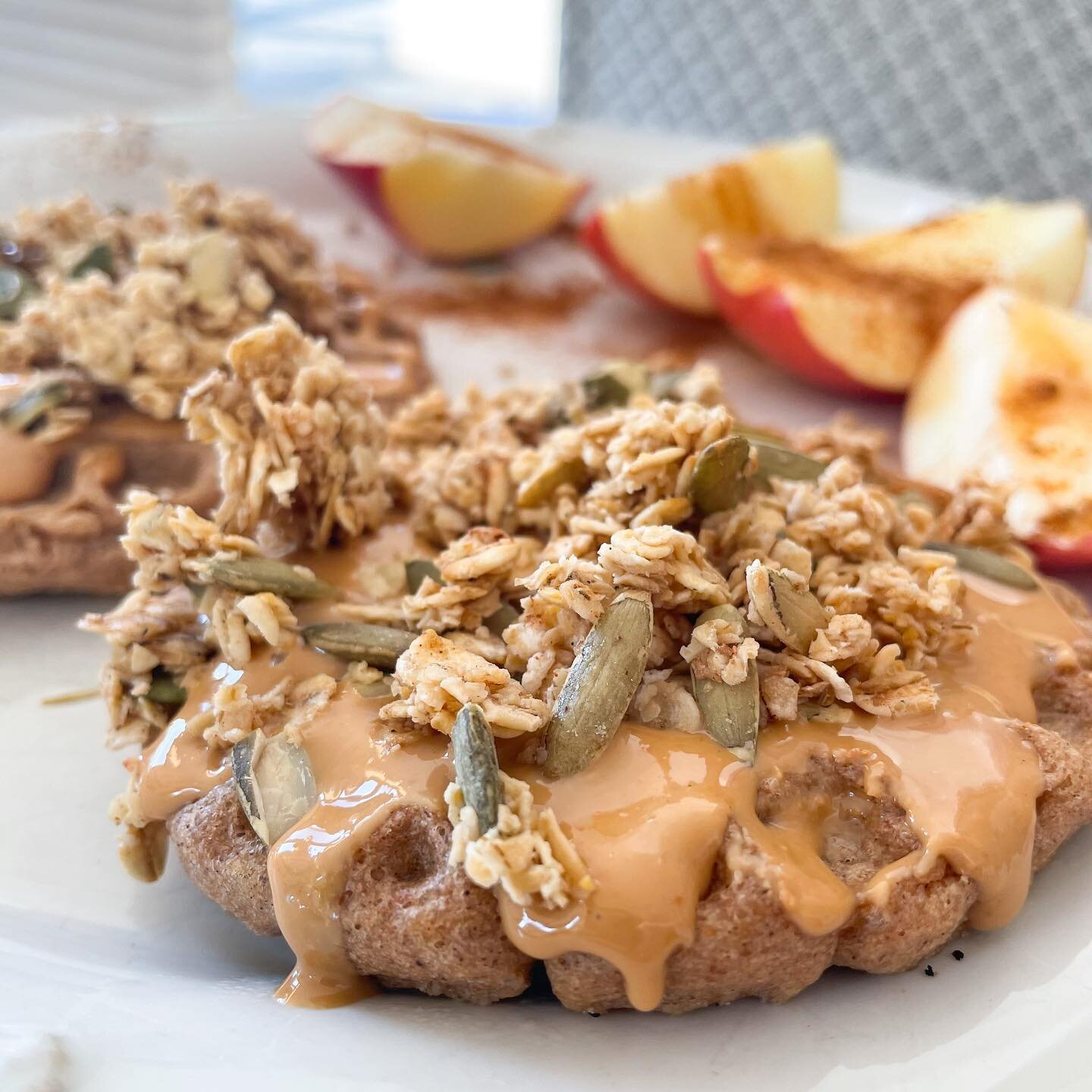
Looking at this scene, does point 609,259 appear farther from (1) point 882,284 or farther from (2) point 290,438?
(2) point 290,438

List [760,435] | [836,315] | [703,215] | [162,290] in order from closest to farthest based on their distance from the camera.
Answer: [760,435] → [162,290] → [836,315] → [703,215]

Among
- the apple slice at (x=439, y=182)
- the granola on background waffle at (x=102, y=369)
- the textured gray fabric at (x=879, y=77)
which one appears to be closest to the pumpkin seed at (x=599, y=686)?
the granola on background waffle at (x=102, y=369)

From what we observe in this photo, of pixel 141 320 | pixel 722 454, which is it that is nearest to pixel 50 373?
pixel 141 320

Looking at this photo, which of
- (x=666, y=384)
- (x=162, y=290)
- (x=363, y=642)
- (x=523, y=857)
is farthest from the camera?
(x=162, y=290)

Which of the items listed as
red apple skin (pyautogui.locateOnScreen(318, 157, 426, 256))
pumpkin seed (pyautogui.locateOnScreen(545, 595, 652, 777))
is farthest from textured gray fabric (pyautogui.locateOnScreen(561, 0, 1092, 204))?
pumpkin seed (pyautogui.locateOnScreen(545, 595, 652, 777))

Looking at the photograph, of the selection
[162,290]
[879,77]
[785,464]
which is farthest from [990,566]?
[879,77]

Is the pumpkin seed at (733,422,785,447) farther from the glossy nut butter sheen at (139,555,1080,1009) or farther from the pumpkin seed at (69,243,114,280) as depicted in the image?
the pumpkin seed at (69,243,114,280)
